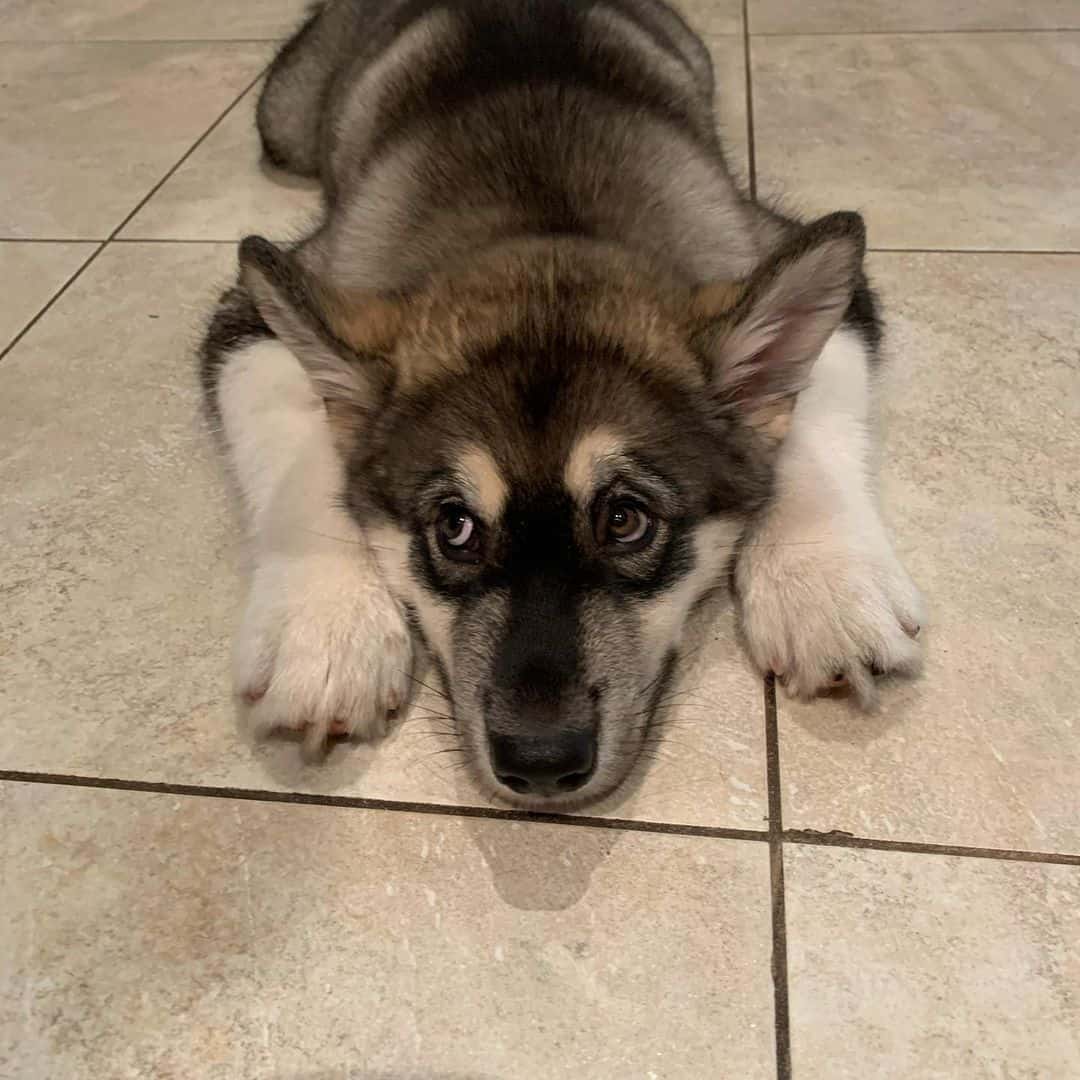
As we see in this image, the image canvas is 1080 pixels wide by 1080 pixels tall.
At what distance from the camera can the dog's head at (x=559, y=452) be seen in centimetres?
152

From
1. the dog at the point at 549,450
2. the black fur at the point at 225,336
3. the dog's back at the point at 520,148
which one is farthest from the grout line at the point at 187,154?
the dog at the point at 549,450

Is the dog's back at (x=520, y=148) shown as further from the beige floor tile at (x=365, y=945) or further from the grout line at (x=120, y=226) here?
the beige floor tile at (x=365, y=945)

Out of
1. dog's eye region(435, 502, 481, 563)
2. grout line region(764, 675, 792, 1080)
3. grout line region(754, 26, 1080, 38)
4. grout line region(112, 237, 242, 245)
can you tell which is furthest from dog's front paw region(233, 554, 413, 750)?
grout line region(754, 26, 1080, 38)

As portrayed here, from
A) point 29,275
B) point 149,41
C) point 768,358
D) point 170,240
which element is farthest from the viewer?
point 149,41

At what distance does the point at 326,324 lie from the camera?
1.69 meters

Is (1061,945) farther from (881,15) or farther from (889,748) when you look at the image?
Answer: (881,15)

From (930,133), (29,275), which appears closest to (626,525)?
(29,275)

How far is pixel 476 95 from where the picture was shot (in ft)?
7.83

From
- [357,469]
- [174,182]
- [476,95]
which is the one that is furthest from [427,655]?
[174,182]

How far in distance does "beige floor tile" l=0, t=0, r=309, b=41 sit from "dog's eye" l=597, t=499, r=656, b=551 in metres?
4.04

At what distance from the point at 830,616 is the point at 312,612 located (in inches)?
35.9

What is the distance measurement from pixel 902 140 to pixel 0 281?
3.05 metres

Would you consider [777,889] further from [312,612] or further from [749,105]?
[749,105]

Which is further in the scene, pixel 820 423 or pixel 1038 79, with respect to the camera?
pixel 1038 79
